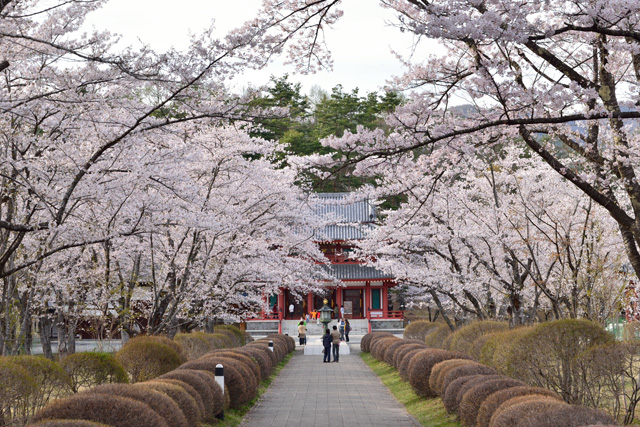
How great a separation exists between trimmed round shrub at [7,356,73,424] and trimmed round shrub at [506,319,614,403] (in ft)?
22.1

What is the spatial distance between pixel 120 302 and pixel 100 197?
5.75 m

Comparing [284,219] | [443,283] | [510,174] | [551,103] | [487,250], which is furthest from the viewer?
[284,219]

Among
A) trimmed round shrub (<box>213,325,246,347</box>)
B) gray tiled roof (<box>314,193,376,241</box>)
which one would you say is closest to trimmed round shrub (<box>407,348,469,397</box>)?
trimmed round shrub (<box>213,325,246,347</box>)

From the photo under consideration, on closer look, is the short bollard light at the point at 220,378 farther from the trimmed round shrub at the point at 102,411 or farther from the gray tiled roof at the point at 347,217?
the gray tiled roof at the point at 347,217

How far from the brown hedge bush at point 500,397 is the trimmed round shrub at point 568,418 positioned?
5.78ft

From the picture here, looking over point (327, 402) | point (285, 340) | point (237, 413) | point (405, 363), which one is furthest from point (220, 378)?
point (285, 340)

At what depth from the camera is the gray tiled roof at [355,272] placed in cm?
4397

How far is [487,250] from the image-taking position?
18.2 meters

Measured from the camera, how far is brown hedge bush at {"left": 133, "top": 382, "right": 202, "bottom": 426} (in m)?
8.20

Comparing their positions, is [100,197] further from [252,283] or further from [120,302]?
[252,283]

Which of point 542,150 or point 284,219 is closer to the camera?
point 542,150

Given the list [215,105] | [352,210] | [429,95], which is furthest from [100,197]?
[352,210]

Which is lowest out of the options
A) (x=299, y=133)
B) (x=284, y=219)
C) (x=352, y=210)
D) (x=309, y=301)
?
(x=309, y=301)

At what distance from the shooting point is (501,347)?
11.6 metres
